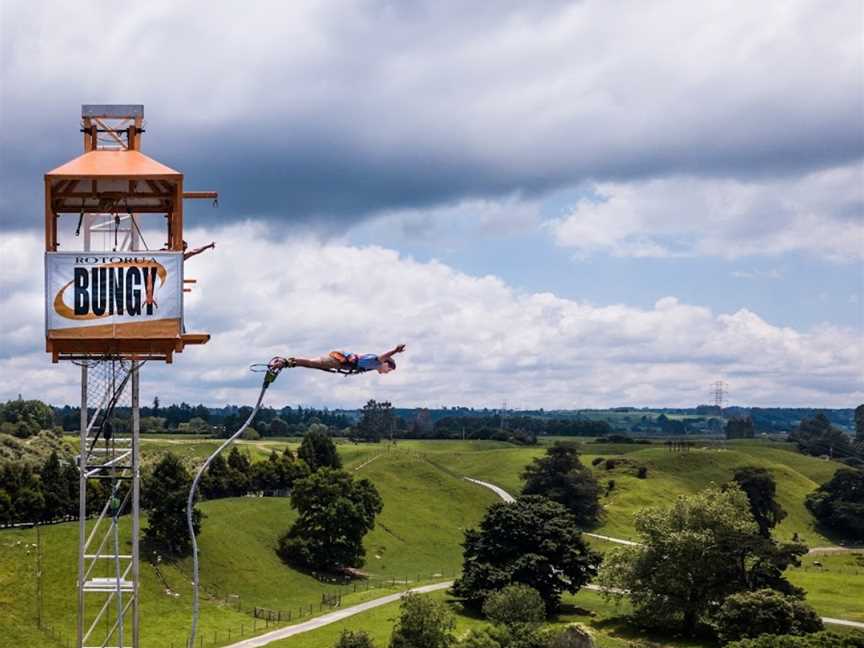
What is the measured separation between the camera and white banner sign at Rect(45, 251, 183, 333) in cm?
2895

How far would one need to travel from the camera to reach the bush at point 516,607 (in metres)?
73.3

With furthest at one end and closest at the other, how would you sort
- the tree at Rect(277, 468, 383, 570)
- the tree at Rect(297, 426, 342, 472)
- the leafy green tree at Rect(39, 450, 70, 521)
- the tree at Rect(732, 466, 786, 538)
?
the tree at Rect(297, 426, 342, 472), the tree at Rect(732, 466, 786, 538), the tree at Rect(277, 468, 383, 570), the leafy green tree at Rect(39, 450, 70, 521)

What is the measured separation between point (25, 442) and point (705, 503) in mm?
101438

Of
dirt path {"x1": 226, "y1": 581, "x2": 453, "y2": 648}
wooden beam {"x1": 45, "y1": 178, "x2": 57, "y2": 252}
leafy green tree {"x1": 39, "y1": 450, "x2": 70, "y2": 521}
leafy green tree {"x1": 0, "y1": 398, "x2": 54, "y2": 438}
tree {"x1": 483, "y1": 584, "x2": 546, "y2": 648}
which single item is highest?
wooden beam {"x1": 45, "y1": 178, "x2": 57, "y2": 252}

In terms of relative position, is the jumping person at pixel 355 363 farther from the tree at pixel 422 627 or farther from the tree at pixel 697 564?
the tree at pixel 697 564

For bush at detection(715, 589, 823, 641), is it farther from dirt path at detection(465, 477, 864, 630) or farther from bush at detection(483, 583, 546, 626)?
bush at detection(483, 583, 546, 626)

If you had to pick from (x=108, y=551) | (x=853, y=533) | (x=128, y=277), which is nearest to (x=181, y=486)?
(x=108, y=551)

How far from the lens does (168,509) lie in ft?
313

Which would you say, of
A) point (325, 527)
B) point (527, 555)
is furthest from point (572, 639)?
point (325, 527)

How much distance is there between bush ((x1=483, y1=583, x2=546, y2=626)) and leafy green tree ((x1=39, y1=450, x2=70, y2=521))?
149ft

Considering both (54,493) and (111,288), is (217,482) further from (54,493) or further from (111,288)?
(111,288)

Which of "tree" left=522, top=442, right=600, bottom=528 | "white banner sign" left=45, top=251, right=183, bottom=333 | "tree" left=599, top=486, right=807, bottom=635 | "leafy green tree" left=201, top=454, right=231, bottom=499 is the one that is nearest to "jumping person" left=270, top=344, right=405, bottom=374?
"white banner sign" left=45, top=251, right=183, bottom=333

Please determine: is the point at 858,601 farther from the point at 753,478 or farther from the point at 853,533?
the point at 853,533

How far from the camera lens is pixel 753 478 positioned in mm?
138125
